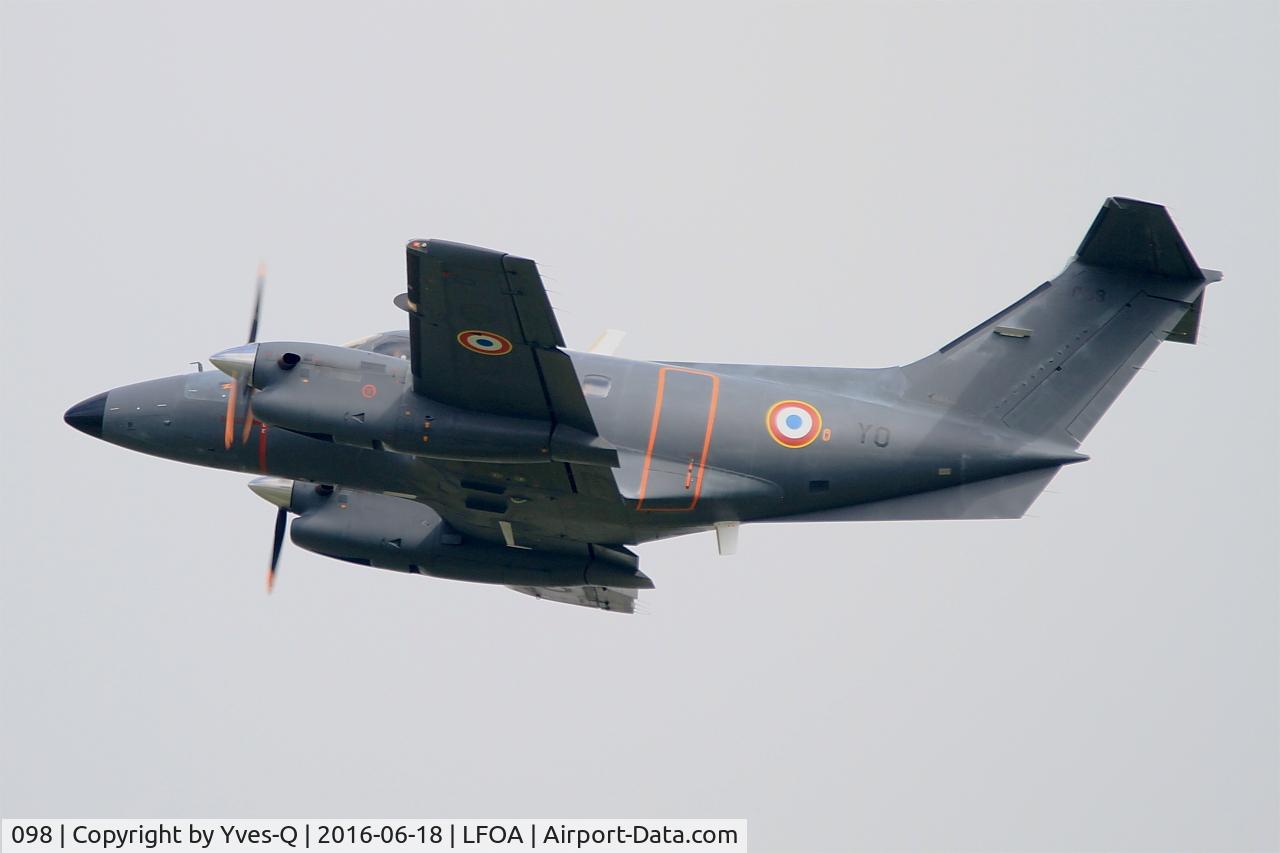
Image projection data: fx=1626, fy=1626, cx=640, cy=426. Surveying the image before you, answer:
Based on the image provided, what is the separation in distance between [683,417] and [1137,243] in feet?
25.0

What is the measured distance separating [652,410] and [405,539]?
566 centimetres

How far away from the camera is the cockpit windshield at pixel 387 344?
25719mm

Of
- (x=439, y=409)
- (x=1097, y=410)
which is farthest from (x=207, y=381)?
(x=1097, y=410)

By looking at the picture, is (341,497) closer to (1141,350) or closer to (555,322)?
(555,322)

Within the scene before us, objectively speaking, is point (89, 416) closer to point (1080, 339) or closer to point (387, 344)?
point (387, 344)

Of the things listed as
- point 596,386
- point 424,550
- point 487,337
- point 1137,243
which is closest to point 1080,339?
point 1137,243

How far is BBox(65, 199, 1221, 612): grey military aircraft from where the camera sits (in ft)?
78.1

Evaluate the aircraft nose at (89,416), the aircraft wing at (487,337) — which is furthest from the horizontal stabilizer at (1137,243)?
the aircraft nose at (89,416)

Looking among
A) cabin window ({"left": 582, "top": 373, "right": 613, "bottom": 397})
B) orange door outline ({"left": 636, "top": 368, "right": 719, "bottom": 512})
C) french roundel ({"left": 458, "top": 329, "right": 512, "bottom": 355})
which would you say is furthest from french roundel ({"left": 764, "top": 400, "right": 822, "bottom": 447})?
french roundel ({"left": 458, "top": 329, "right": 512, "bottom": 355})

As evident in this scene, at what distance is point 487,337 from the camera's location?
75.2 feet

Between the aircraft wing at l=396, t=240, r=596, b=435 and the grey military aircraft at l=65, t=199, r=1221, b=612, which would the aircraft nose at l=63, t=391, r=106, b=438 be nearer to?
the grey military aircraft at l=65, t=199, r=1221, b=612

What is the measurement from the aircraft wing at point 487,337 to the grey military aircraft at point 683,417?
44 millimetres

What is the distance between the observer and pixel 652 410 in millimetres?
25125

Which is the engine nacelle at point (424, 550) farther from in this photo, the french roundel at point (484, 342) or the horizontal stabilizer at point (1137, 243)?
the horizontal stabilizer at point (1137, 243)
